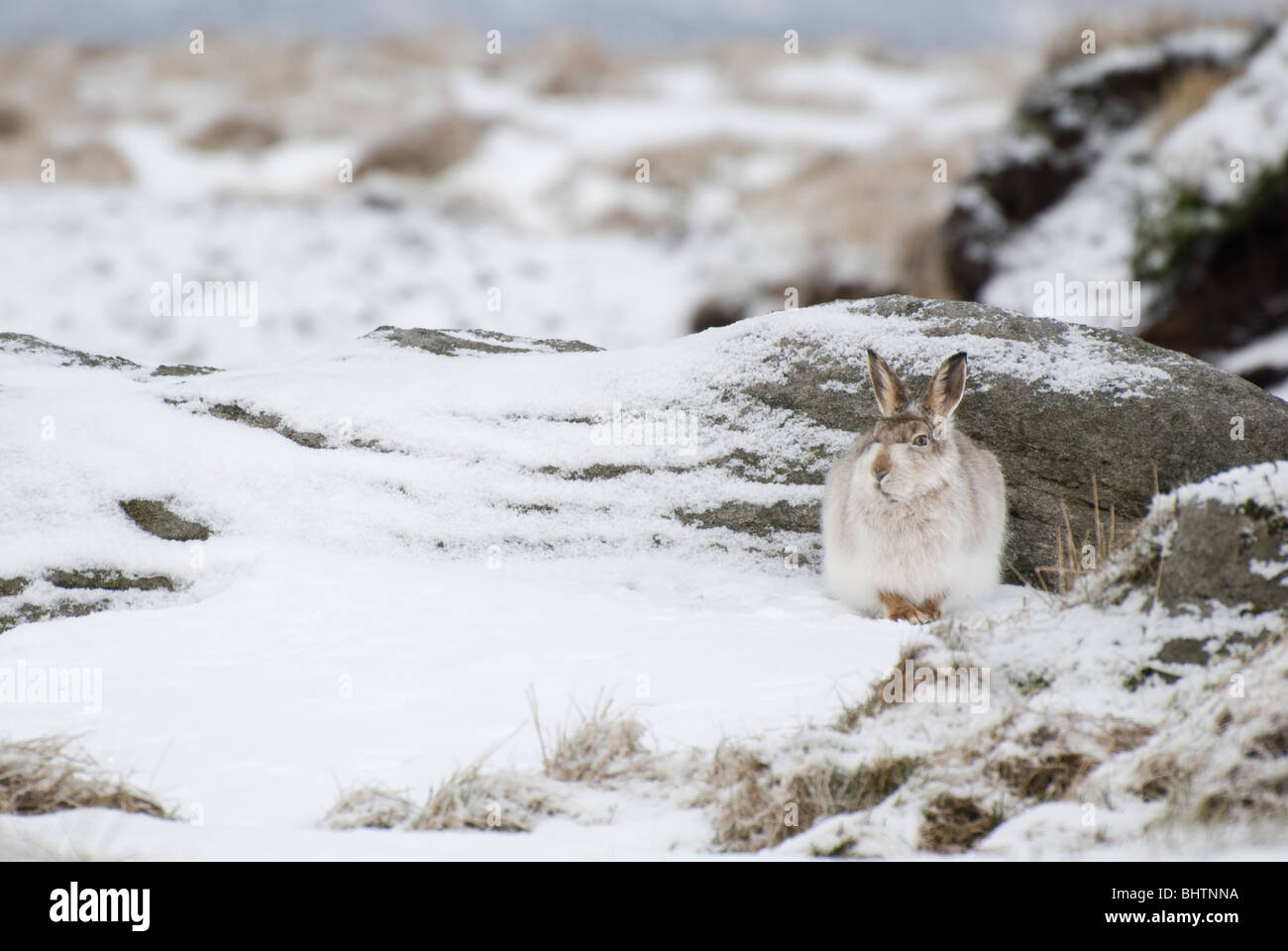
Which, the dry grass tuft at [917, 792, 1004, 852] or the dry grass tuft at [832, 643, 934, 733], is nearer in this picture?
the dry grass tuft at [917, 792, 1004, 852]

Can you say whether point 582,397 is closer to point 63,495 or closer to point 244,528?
point 244,528

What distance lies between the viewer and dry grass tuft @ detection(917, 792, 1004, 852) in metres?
2.86

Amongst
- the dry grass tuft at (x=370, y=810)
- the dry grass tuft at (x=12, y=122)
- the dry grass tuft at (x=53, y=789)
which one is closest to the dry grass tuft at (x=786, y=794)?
the dry grass tuft at (x=370, y=810)

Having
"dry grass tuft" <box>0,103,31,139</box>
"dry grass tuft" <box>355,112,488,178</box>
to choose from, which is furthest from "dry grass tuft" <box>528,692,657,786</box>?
"dry grass tuft" <box>0,103,31,139</box>

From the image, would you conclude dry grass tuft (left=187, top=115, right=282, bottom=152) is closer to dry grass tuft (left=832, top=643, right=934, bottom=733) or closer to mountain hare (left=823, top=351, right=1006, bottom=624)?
mountain hare (left=823, top=351, right=1006, bottom=624)

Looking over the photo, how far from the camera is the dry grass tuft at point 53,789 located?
313 cm

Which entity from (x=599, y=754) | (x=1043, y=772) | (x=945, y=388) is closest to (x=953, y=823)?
(x=1043, y=772)

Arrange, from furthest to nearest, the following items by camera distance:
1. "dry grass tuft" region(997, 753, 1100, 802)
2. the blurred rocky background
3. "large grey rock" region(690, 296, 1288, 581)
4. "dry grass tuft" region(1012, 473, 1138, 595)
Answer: the blurred rocky background
"large grey rock" region(690, 296, 1288, 581)
"dry grass tuft" region(1012, 473, 1138, 595)
"dry grass tuft" region(997, 753, 1100, 802)

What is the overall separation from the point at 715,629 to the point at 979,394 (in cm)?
206

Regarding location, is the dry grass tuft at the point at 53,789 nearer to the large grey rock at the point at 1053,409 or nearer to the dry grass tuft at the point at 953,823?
the dry grass tuft at the point at 953,823

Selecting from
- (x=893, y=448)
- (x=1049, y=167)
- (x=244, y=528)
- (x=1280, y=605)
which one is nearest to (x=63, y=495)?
(x=244, y=528)

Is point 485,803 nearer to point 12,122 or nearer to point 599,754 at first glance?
point 599,754

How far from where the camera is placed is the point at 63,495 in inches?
230

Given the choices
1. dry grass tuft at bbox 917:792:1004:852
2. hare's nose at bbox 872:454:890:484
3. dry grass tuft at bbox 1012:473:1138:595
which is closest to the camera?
dry grass tuft at bbox 917:792:1004:852
